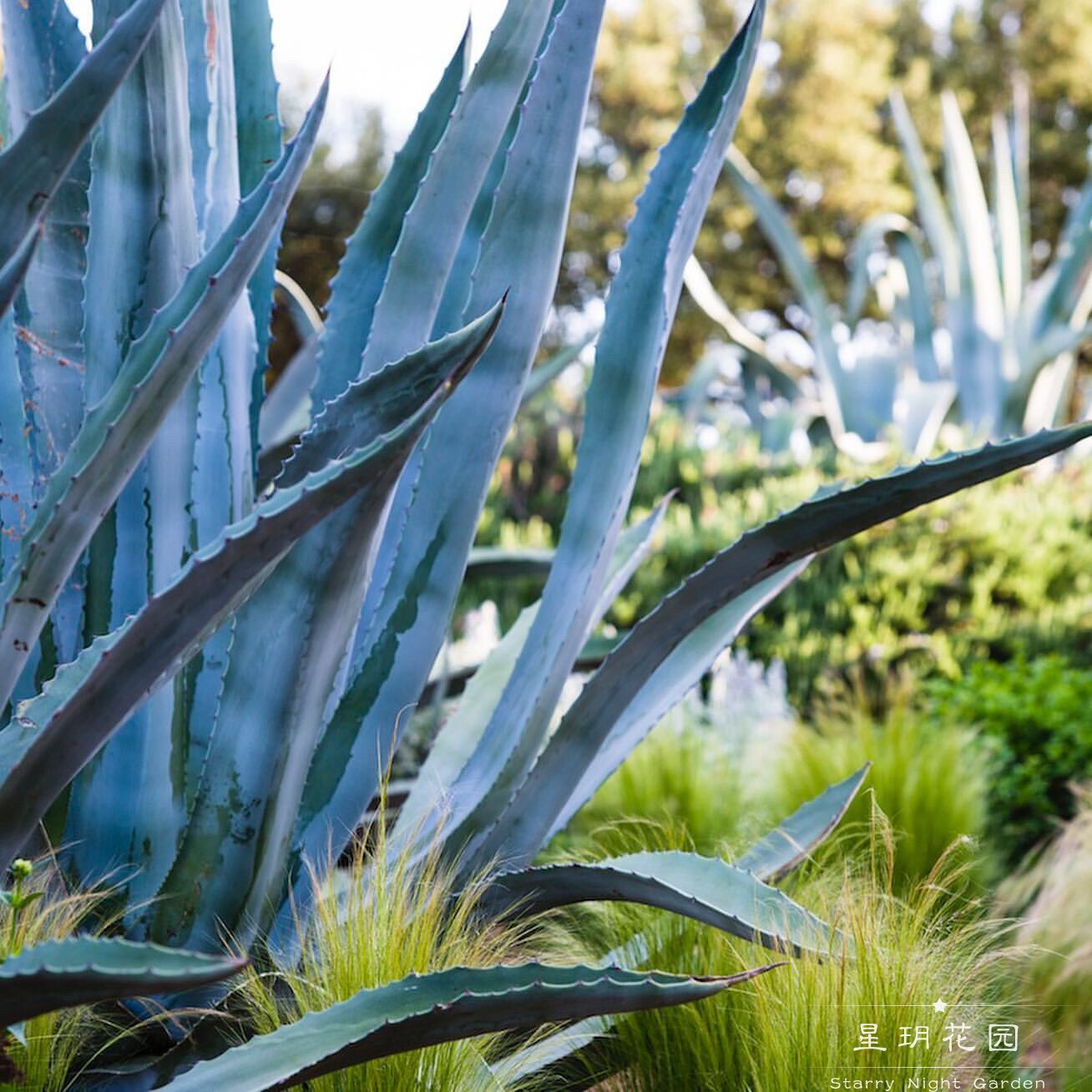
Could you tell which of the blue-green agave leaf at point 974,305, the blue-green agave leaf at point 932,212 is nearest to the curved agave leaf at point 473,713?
the blue-green agave leaf at point 974,305

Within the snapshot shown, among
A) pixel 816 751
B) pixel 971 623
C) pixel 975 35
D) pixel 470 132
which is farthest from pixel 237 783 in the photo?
pixel 975 35

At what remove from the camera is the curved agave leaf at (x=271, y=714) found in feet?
3.77

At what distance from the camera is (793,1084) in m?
1.23

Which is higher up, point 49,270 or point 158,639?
point 49,270

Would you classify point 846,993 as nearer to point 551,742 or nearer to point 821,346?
point 551,742

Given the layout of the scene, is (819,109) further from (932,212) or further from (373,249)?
(373,249)

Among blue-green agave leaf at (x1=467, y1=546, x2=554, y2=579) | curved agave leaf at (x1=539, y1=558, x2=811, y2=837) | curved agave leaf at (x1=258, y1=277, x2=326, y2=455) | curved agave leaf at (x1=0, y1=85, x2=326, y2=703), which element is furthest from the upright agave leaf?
curved agave leaf at (x1=0, y1=85, x2=326, y2=703)

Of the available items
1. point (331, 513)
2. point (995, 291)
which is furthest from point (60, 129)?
point (995, 291)

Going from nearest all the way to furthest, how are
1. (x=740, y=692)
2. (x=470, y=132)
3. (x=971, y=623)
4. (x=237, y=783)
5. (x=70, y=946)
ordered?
(x=70, y=946) < (x=237, y=783) < (x=470, y=132) < (x=740, y=692) < (x=971, y=623)

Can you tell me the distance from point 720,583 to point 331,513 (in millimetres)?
474

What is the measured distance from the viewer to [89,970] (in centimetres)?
81

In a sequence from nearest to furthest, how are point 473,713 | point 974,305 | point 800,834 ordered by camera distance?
point 800,834, point 473,713, point 974,305

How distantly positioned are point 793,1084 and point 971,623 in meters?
4.19

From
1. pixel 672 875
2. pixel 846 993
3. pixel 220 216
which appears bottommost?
pixel 846 993
